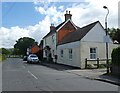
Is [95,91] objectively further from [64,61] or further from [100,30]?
[64,61]

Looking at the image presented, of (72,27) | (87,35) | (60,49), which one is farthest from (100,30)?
(72,27)

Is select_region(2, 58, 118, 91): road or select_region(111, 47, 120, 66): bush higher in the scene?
select_region(111, 47, 120, 66): bush

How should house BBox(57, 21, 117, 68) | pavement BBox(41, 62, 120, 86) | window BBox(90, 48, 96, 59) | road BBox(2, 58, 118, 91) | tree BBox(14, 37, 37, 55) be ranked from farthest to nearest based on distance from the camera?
tree BBox(14, 37, 37, 55) → window BBox(90, 48, 96, 59) → house BBox(57, 21, 117, 68) → pavement BBox(41, 62, 120, 86) → road BBox(2, 58, 118, 91)

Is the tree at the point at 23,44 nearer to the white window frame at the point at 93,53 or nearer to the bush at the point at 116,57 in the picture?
the white window frame at the point at 93,53

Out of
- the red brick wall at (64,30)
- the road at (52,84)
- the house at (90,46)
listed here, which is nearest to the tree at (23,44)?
the red brick wall at (64,30)

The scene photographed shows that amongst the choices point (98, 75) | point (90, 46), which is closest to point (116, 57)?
point (98, 75)

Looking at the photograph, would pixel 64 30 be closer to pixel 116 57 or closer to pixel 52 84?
pixel 116 57

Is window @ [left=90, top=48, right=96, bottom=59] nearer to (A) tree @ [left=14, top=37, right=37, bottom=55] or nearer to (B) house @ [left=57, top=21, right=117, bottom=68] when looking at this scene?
(B) house @ [left=57, top=21, right=117, bottom=68]

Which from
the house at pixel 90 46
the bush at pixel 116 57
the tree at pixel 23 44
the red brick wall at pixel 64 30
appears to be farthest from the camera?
the tree at pixel 23 44

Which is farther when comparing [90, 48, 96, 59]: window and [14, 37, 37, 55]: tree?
[14, 37, 37, 55]: tree

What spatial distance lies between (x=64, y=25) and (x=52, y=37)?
425cm

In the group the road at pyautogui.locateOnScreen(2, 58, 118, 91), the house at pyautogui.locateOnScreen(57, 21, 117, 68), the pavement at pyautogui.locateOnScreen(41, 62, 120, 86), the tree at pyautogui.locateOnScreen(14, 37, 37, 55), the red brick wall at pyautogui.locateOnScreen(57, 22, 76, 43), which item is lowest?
the road at pyautogui.locateOnScreen(2, 58, 118, 91)

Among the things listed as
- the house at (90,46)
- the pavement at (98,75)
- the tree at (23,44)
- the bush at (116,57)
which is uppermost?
the tree at (23,44)

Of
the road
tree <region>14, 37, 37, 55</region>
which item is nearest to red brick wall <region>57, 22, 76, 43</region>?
the road
